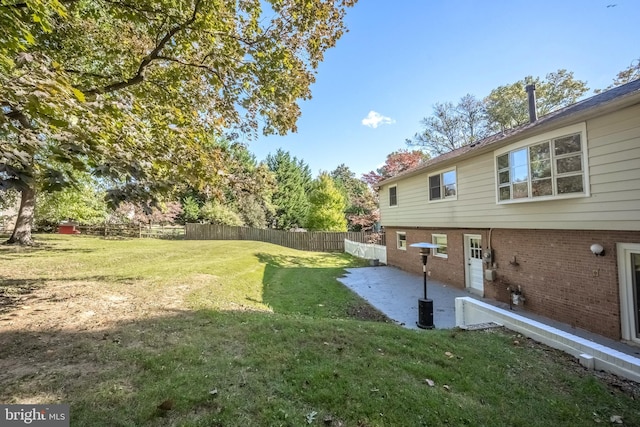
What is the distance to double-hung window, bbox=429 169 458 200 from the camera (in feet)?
34.1

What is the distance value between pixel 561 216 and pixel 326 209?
62.5 ft

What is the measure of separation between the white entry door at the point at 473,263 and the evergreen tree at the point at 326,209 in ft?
50.2

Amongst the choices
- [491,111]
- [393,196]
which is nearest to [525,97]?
[491,111]

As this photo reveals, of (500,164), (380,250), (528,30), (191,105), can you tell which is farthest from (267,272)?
(528,30)

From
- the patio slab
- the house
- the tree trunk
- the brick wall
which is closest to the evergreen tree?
the patio slab

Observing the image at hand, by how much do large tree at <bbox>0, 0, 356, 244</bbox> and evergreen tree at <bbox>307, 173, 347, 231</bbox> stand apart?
1754 cm

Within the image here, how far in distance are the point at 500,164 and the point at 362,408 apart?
796cm

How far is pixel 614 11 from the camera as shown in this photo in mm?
6551

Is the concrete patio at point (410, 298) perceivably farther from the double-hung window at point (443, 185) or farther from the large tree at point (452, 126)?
the large tree at point (452, 126)

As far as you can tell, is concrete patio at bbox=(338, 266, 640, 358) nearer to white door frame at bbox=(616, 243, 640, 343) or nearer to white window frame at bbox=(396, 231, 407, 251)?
white door frame at bbox=(616, 243, 640, 343)

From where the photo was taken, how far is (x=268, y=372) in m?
3.10

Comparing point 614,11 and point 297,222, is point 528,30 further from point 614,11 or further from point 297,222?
point 297,222

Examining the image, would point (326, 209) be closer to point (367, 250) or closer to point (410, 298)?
point (367, 250)

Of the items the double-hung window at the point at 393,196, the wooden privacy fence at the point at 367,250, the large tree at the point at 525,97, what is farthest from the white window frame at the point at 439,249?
the large tree at the point at 525,97
